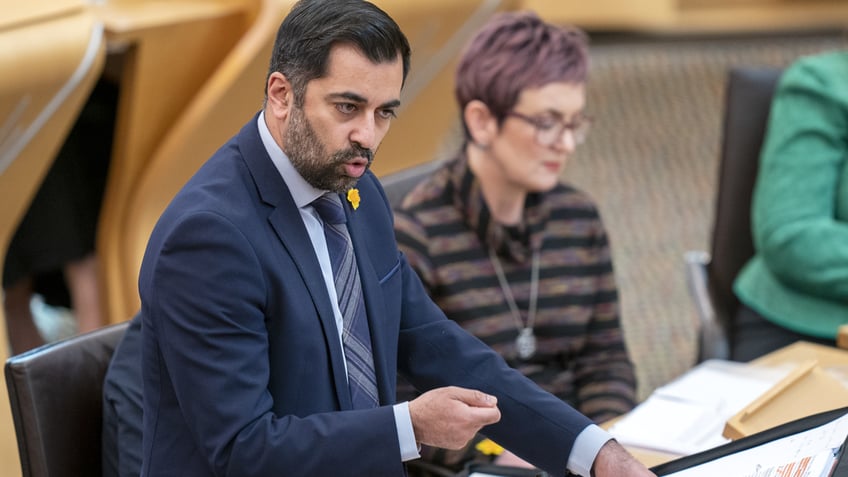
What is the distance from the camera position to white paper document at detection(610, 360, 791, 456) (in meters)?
1.62

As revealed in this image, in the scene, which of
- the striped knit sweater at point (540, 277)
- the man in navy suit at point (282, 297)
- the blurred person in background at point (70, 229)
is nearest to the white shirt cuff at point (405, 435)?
the man in navy suit at point (282, 297)

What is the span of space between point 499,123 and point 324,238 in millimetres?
858

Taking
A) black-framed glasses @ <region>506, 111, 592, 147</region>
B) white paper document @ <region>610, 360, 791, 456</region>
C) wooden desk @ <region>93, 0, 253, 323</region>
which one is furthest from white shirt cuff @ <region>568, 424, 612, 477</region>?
wooden desk @ <region>93, 0, 253, 323</region>

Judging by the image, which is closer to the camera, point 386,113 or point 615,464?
point 386,113

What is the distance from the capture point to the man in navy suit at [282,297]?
1.07 m

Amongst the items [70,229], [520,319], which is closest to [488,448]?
[520,319]

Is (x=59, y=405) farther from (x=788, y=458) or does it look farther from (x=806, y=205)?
(x=806, y=205)

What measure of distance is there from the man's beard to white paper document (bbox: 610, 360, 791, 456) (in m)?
0.69

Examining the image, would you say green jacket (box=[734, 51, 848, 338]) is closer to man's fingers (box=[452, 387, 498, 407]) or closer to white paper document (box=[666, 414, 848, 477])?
white paper document (box=[666, 414, 848, 477])

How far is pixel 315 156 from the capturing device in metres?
1.12

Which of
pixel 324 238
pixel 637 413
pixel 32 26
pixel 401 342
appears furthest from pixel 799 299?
pixel 32 26

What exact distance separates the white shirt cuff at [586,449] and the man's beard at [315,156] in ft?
1.31

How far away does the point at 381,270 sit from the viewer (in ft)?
4.19

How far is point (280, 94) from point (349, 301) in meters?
0.23
